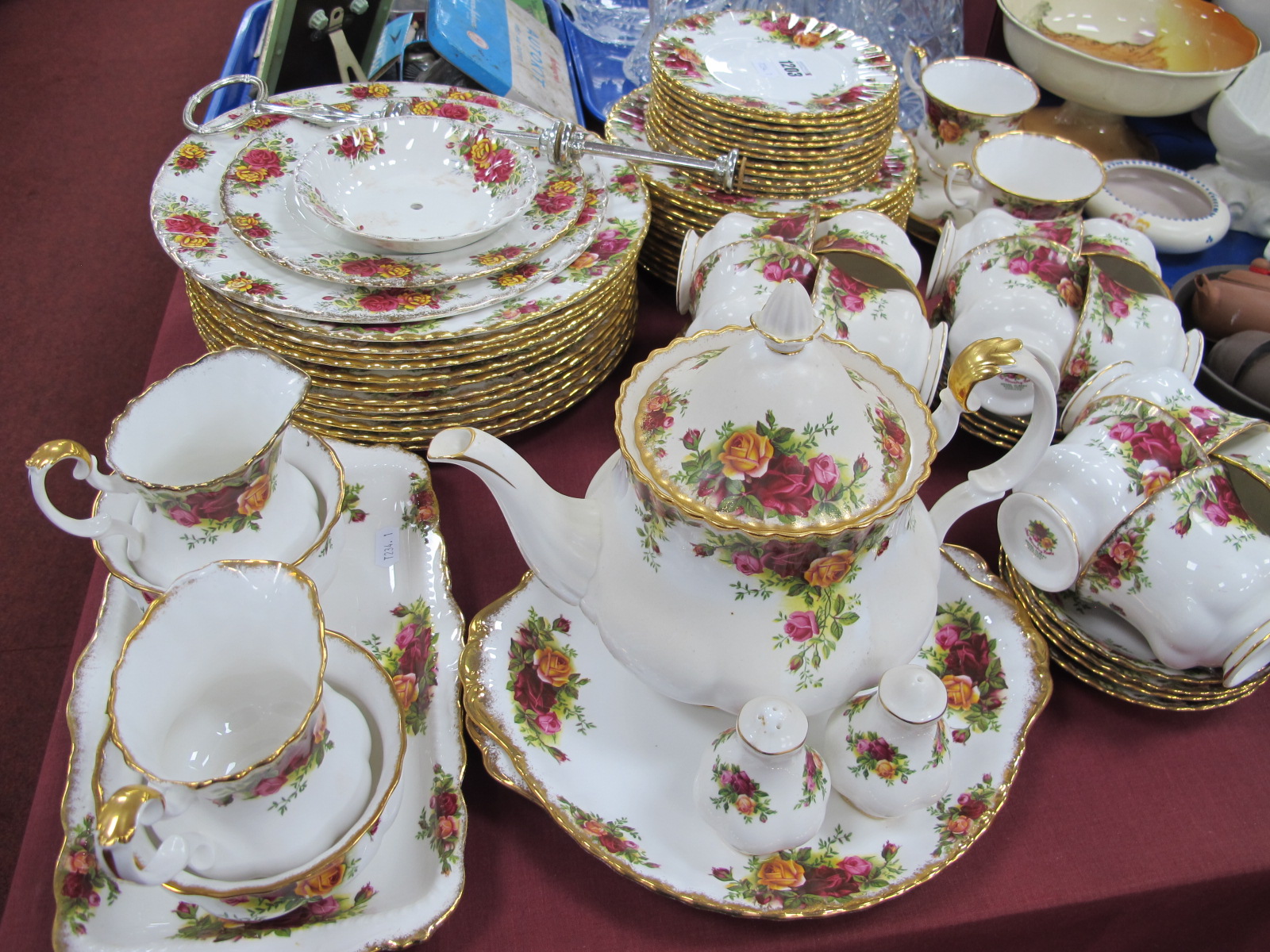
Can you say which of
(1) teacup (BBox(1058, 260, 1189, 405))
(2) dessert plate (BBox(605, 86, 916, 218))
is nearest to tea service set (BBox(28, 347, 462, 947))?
(2) dessert plate (BBox(605, 86, 916, 218))

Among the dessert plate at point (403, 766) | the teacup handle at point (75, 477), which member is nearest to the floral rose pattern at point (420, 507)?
the dessert plate at point (403, 766)

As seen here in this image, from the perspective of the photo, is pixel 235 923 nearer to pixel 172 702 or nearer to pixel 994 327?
pixel 172 702

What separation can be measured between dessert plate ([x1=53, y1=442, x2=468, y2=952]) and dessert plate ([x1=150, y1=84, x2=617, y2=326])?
13cm

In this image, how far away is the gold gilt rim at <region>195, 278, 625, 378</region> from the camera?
0.67 metres

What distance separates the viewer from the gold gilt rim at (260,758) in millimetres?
395

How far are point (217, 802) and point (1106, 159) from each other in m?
1.25

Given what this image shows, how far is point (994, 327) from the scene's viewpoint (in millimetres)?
707

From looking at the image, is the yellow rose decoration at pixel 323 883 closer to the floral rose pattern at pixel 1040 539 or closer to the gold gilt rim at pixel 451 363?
the gold gilt rim at pixel 451 363

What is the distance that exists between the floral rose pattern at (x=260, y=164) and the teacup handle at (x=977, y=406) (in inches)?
24.6

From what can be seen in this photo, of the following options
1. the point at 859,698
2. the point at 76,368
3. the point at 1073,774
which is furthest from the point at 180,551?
the point at 76,368

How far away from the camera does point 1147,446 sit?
0.59 m

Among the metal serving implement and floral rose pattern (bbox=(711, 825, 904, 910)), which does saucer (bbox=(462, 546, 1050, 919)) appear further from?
the metal serving implement

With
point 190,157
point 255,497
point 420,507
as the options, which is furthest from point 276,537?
point 190,157

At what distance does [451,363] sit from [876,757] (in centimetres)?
42
